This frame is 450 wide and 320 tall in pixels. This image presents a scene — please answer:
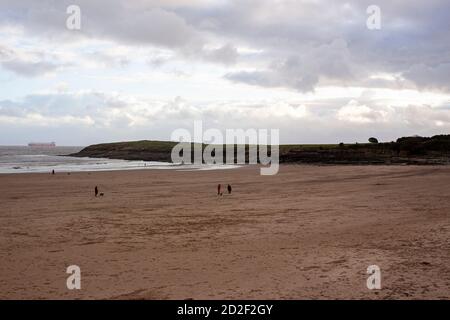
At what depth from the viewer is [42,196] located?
27016mm

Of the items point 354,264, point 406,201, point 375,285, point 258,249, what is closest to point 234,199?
point 406,201

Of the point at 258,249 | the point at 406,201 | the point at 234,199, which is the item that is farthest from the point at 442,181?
the point at 258,249

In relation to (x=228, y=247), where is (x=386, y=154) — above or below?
above

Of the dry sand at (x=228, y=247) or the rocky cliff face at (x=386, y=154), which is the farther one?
the rocky cliff face at (x=386, y=154)

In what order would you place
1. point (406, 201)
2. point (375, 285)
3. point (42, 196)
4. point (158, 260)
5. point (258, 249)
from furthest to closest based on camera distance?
1. point (42, 196)
2. point (406, 201)
3. point (258, 249)
4. point (158, 260)
5. point (375, 285)

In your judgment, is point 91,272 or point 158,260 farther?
point 158,260

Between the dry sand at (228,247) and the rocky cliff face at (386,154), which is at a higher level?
the rocky cliff face at (386,154)

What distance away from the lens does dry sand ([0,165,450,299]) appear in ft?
30.7

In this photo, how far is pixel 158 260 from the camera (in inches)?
457

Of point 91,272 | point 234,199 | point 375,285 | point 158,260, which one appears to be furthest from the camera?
point 234,199

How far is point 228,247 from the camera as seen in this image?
13.0 metres

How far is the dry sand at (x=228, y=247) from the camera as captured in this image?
9.34 m
